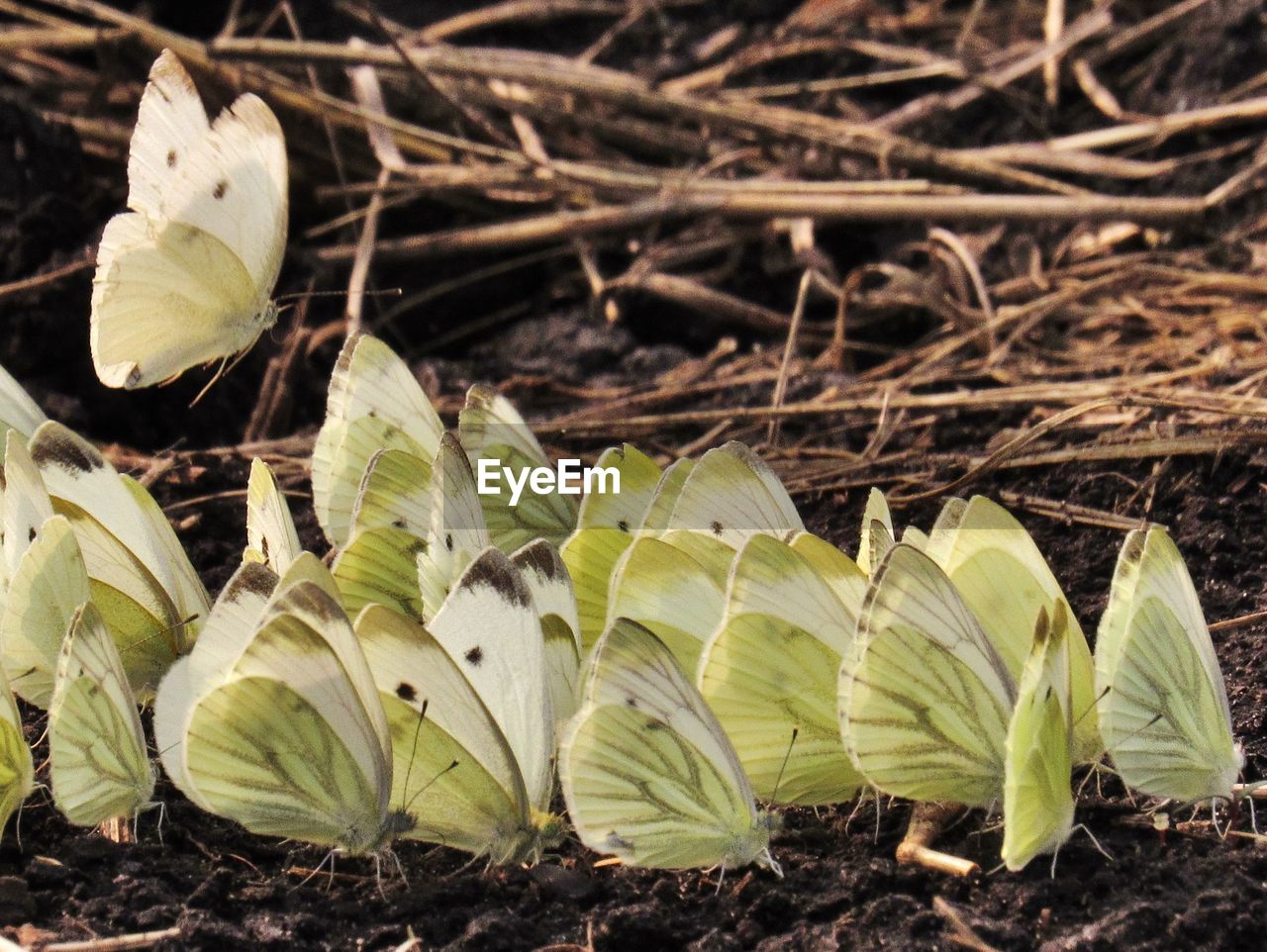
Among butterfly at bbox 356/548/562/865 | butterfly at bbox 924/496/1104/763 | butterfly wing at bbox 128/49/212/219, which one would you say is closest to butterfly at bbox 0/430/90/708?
butterfly at bbox 356/548/562/865

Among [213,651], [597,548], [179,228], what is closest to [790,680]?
[597,548]

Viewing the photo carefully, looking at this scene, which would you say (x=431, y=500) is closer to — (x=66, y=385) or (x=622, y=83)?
(x=66, y=385)

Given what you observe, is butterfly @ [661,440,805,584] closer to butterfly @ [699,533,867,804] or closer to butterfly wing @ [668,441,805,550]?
butterfly wing @ [668,441,805,550]

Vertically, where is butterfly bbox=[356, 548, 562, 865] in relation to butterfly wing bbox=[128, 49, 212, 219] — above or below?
below

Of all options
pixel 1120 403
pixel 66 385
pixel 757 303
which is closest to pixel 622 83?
pixel 757 303

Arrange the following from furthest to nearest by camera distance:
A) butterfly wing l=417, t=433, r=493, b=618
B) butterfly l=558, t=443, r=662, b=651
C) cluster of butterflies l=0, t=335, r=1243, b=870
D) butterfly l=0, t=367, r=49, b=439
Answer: butterfly l=0, t=367, r=49, b=439
butterfly l=558, t=443, r=662, b=651
butterfly wing l=417, t=433, r=493, b=618
cluster of butterflies l=0, t=335, r=1243, b=870
